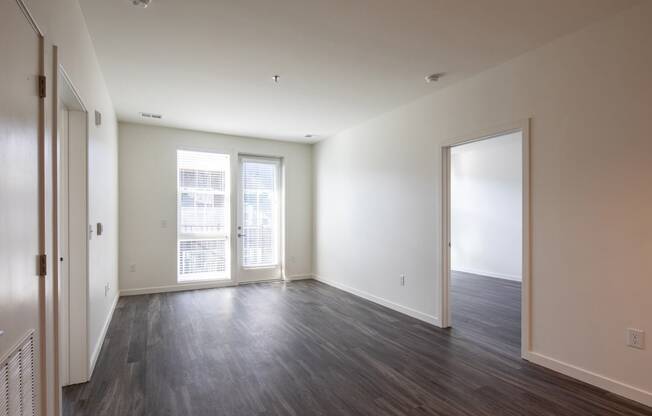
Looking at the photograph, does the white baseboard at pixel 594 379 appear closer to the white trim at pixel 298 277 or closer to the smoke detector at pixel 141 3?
the smoke detector at pixel 141 3

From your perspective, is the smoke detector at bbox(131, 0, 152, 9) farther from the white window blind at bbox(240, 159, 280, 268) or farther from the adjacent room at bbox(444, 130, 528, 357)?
the adjacent room at bbox(444, 130, 528, 357)

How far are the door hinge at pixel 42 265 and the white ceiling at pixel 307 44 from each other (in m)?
1.74

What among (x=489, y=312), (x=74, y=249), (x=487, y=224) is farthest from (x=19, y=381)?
(x=487, y=224)

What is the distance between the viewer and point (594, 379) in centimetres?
250

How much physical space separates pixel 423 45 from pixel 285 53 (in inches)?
46.4

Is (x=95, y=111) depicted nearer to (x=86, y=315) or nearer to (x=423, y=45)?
(x=86, y=315)

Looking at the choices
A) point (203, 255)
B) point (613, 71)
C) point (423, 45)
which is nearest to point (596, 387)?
point (613, 71)

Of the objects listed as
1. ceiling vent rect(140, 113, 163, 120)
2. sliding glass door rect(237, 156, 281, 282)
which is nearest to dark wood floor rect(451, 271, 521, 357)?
sliding glass door rect(237, 156, 281, 282)

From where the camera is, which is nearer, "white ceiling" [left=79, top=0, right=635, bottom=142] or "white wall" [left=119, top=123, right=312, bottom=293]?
"white ceiling" [left=79, top=0, right=635, bottom=142]

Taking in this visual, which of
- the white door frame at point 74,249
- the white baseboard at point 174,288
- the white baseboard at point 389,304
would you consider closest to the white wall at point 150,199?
the white baseboard at point 174,288

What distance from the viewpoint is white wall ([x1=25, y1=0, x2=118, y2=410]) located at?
1.65 meters

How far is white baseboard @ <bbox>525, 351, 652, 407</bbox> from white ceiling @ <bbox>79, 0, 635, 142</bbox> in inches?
103

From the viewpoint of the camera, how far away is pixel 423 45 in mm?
2812

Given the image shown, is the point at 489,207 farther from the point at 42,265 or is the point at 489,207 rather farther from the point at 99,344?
the point at 42,265
